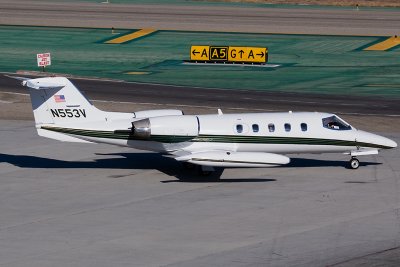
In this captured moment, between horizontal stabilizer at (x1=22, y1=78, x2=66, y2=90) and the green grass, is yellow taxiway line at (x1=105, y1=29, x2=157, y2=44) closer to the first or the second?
the green grass

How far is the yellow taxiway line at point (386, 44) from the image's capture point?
88250 mm

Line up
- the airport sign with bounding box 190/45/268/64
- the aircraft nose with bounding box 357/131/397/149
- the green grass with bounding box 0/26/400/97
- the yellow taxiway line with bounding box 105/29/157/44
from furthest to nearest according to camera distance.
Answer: the yellow taxiway line with bounding box 105/29/157/44
the airport sign with bounding box 190/45/268/64
the green grass with bounding box 0/26/400/97
the aircraft nose with bounding box 357/131/397/149

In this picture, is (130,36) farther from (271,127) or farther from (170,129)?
(170,129)

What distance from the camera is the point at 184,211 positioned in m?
38.9

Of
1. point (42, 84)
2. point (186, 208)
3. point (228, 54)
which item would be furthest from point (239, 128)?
point (228, 54)

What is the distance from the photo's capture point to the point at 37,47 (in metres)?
90.9

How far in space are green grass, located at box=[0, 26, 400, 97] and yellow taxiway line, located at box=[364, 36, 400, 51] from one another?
1306 mm

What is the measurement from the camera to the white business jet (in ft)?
145

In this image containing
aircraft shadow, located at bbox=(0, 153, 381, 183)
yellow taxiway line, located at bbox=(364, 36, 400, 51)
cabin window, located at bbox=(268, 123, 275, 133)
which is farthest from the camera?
yellow taxiway line, located at bbox=(364, 36, 400, 51)

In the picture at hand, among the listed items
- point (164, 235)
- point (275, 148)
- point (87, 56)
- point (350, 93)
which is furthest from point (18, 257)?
point (87, 56)

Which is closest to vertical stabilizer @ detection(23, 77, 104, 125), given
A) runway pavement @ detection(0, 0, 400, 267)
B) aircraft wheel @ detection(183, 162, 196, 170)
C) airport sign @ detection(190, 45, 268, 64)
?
runway pavement @ detection(0, 0, 400, 267)

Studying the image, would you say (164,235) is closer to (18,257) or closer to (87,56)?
(18,257)

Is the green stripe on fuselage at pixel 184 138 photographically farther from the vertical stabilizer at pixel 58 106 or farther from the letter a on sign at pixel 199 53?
the letter a on sign at pixel 199 53

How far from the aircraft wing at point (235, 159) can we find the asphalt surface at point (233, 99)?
19.5 meters
